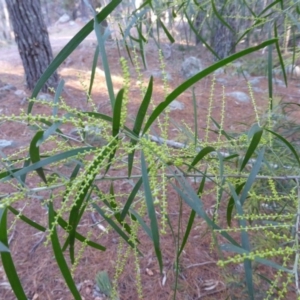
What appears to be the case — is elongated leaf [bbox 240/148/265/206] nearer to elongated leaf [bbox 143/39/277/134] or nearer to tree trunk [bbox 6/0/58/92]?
elongated leaf [bbox 143/39/277/134]

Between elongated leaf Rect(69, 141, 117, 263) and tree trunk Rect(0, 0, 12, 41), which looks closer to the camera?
Result: elongated leaf Rect(69, 141, 117, 263)

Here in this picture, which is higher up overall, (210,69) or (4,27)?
(210,69)

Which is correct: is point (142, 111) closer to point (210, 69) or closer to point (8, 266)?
point (210, 69)

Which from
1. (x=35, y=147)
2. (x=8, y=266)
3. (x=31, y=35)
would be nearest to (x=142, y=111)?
(x=35, y=147)

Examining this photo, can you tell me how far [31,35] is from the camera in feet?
10.1

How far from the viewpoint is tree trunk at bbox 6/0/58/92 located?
2963 mm

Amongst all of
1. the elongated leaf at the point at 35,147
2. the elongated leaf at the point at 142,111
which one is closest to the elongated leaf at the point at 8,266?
the elongated leaf at the point at 35,147

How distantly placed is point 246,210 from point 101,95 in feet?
8.16

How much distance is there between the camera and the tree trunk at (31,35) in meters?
2.96

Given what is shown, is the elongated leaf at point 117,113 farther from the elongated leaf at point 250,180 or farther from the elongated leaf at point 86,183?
the elongated leaf at point 250,180

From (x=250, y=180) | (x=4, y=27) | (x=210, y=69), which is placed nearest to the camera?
(x=210, y=69)

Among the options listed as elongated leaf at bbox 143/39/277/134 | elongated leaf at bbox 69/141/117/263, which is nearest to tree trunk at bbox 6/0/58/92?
elongated leaf at bbox 69/141/117/263

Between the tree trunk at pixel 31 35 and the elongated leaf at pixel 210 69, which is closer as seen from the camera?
the elongated leaf at pixel 210 69

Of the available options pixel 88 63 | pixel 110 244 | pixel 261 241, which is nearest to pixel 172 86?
pixel 88 63
